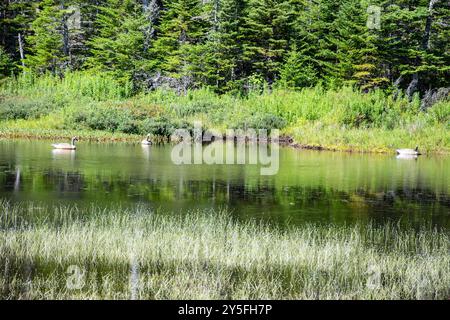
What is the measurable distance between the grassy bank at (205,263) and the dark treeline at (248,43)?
33599 mm

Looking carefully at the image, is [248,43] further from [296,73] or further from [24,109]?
[24,109]

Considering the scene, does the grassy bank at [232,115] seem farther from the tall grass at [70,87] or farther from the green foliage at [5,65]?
the green foliage at [5,65]

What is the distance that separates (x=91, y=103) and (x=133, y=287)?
33.4 m

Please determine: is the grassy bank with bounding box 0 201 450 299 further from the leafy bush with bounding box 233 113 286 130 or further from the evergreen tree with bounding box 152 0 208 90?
the evergreen tree with bounding box 152 0 208 90

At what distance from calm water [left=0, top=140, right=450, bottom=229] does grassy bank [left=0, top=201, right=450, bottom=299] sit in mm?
2924

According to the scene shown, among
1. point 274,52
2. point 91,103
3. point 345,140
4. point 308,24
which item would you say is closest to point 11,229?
point 345,140

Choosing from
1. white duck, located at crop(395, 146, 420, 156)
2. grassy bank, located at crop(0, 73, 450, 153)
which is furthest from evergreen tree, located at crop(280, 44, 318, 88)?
white duck, located at crop(395, 146, 420, 156)

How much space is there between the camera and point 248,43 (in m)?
49.9

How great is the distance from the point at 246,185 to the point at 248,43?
32.8 metres

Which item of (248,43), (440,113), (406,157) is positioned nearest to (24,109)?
(248,43)

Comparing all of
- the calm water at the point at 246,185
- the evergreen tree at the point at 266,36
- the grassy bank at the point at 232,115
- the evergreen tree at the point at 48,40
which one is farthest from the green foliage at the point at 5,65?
the calm water at the point at 246,185

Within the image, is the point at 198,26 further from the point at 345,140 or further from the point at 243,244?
the point at 243,244

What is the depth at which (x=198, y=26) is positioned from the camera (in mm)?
51906
